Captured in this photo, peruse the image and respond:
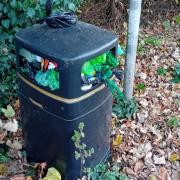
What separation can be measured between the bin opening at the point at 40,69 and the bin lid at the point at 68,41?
10 cm

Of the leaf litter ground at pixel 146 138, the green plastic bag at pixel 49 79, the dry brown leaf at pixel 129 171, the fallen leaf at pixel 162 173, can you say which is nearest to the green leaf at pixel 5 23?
the leaf litter ground at pixel 146 138

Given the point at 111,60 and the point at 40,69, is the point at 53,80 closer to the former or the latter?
the point at 40,69

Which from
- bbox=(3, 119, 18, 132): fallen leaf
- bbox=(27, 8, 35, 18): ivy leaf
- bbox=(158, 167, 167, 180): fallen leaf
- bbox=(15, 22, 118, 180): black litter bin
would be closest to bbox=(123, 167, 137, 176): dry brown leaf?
bbox=(158, 167, 167, 180): fallen leaf

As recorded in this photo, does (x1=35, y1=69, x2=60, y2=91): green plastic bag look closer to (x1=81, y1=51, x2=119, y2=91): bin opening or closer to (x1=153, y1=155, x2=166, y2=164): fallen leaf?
(x1=81, y1=51, x2=119, y2=91): bin opening

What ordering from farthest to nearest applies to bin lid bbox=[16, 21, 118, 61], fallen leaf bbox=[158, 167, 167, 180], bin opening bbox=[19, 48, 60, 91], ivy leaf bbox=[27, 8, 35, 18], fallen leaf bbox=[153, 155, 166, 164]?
1. ivy leaf bbox=[27, 8, 35, 18]
2. fallen leaf bbox=[153, 155, 166, 164]
3. fallen leaf bbox=[158, 167, 167, 180]
4. bin opening bbox=[19, 48, 60, 91]
5. bin lid bbox=[16, 21, 118, 61]

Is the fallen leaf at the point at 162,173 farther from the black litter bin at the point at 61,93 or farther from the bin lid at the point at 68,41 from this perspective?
the bin lid at the point at 68,41

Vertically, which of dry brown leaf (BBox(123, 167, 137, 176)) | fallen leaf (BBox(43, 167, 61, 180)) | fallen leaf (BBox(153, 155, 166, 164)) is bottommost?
dry brown leaf (BBox(123, 167, 137, 176))

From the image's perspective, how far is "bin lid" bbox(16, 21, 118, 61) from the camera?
2.23 metres

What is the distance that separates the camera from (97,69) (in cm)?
248

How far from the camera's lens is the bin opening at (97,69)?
236 centimetres

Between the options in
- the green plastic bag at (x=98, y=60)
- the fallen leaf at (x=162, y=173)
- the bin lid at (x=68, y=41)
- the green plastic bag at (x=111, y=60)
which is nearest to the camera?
the bin lid at (x=68, y=41)

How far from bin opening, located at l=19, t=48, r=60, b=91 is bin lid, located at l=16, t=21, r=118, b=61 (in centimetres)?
10

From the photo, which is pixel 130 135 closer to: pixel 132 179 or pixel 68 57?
pixel 132 179

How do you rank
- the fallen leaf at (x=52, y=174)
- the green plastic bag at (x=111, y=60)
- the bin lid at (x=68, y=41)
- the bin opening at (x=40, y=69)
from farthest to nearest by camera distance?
the fallen leaf at (x=52, y=174), the green plastic bag at (x=111, y=60), the bin opening at (x=40, y=69), the bin lid at (x=68, y=41)
